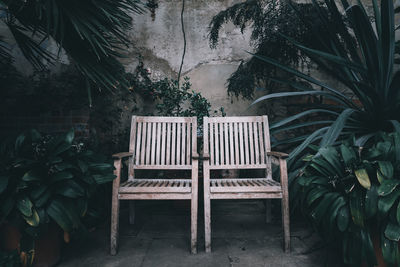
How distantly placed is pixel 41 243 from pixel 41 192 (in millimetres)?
340

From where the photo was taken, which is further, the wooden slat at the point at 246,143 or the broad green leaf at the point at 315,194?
the wooden slat at the point at 246,143

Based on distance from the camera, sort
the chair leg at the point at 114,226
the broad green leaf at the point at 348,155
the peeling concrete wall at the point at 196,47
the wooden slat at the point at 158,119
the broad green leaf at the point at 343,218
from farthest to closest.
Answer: the peeling concrete wall at the point at 196,47 → the wooden slat at the point at 158,119 → the chair leg at the point at 114,226 → the broad green leaf at the point at 348,155 → the broad green leaf at the point at 343,218

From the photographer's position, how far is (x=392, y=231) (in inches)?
43.6

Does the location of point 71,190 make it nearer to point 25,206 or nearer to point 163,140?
point 25,206

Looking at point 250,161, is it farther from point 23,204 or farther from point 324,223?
point 23,204

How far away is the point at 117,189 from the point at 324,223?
4.08ft

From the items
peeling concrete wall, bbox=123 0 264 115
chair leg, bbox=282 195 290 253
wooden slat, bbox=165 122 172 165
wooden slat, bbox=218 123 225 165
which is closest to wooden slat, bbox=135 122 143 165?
wooden slat, bbox=165 122 172 165

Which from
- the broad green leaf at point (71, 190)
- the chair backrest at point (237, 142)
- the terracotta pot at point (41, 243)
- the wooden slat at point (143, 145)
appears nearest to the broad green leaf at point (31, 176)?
the broad green leaf at point (71, 190)

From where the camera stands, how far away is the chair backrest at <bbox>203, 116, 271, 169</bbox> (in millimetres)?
2038

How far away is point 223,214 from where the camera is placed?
2.32 metres

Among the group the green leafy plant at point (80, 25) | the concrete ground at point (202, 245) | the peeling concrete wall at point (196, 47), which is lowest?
the concrete ground at point (202, 245)

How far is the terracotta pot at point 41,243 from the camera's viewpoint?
1371 mm

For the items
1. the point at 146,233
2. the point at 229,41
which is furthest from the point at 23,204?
the point at 229,41

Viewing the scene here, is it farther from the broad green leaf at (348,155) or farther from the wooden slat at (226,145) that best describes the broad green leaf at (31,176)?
the broad green leaf at (348,155)
